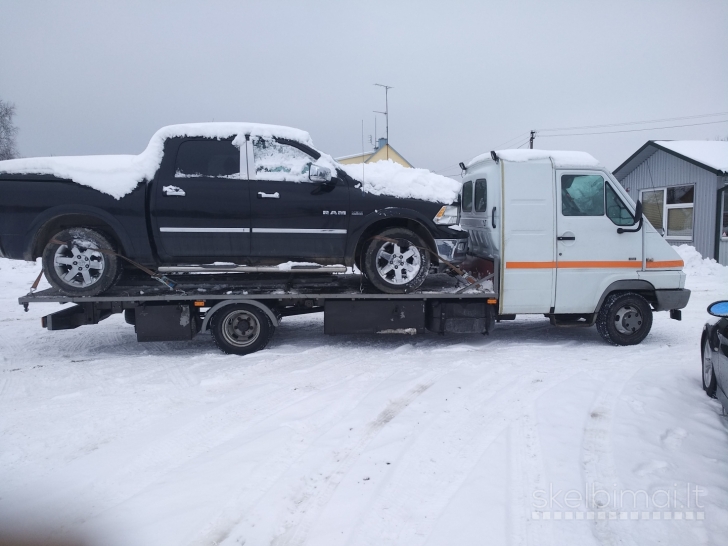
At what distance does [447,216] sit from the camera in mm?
6277

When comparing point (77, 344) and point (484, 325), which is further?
point (77, 344)

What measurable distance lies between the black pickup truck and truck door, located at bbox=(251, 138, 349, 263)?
0.5 inches

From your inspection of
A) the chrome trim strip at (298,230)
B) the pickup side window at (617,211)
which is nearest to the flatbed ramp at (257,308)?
the chrome trim strip at (298,230)

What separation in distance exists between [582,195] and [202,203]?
4.80 metres

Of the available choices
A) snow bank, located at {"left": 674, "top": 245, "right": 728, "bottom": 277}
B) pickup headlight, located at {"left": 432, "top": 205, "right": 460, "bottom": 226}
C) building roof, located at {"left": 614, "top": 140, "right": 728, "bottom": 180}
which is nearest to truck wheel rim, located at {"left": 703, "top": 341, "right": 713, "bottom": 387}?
pickup headlight, located at {"left": 432, "top": 205, "right": 460, "bottom": 226}

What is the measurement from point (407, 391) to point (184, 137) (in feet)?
13.2

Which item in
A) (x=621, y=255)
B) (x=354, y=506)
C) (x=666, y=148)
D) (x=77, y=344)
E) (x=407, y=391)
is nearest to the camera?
(x=354, y=506)

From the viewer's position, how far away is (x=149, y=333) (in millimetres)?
6152

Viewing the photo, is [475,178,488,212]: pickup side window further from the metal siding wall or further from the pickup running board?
the metal siding wall

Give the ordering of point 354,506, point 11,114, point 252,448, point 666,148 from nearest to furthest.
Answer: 1. point 354,506
2. point 252,448
3. point 666,148
4. point 11,114

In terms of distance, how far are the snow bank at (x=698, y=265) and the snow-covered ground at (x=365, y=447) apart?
9080mm

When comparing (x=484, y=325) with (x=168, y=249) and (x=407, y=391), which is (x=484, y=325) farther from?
(x=168, y=249)

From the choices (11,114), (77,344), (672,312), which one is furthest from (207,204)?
(11,114)

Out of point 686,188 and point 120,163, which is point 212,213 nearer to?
point 120,163
